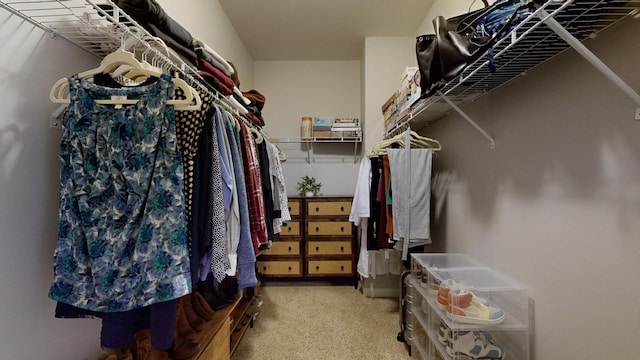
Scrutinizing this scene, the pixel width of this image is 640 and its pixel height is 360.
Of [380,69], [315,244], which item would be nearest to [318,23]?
[380,69]

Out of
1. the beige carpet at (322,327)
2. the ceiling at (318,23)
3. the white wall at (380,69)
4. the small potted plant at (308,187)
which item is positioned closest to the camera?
the beige carpet at (322,327)

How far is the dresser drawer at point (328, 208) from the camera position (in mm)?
2887

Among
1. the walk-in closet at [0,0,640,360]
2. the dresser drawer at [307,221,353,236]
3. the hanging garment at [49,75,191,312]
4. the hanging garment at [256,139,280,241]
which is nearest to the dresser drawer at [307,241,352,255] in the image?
the dresser drawer at [307,221,353,236]

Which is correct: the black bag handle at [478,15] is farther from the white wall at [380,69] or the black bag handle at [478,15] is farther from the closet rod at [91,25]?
the white wall at [380,69]

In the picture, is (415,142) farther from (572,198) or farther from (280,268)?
(280,268)

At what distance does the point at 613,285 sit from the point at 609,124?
1.67 ft

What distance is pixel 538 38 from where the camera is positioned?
2.82 ft

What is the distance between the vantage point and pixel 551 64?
3.43ft

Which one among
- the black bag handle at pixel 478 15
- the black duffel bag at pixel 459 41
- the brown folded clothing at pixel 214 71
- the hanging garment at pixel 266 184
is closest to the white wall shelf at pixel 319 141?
the hanging garment at pixel 266 184

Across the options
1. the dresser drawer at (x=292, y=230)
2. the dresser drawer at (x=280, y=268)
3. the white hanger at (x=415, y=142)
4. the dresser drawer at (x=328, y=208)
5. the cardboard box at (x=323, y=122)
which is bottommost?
the dresser drawer at (x=280, y=268)

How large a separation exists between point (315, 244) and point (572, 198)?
7.43 feet

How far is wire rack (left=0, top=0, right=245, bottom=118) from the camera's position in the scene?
0.76 metres

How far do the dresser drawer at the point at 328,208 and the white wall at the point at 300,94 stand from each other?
50cm

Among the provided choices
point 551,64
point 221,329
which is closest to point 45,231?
point 221,329
